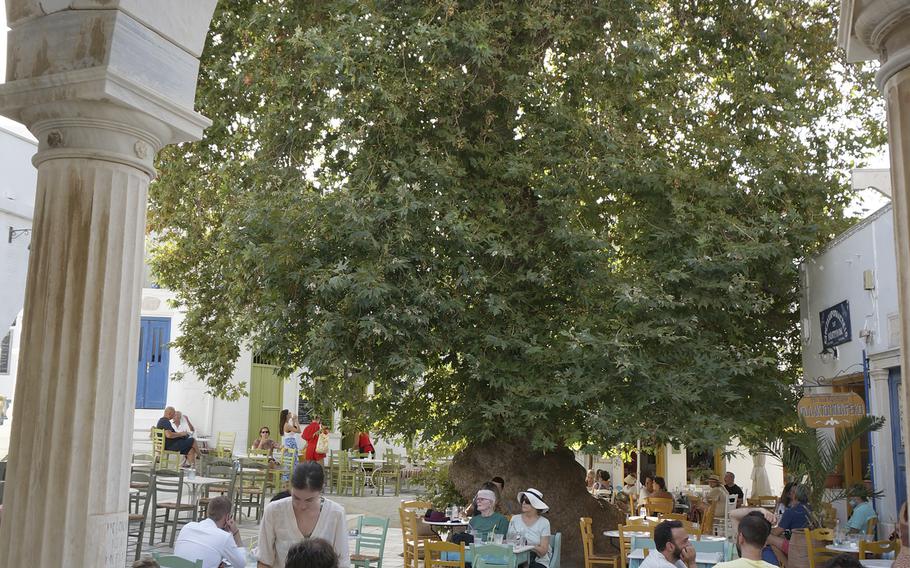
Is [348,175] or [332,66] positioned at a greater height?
[332,66]

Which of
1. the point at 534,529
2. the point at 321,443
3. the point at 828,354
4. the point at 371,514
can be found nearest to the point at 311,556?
the point at 534,529

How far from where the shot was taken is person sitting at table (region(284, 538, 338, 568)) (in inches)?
136

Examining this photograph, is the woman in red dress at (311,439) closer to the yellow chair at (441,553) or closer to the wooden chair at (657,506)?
the wooden chair at (657,506)

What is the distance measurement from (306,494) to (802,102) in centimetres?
982

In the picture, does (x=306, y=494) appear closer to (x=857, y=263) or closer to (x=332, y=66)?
(x=332, y=66)

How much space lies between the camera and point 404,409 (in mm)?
12102

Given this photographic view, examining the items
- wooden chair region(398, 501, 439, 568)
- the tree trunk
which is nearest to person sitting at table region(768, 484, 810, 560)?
the tree trunk

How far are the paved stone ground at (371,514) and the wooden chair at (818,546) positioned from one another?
201 inches

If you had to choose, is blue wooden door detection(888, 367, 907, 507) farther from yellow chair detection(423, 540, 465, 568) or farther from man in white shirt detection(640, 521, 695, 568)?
man in white shirt detection(640, 521, 695, 568)

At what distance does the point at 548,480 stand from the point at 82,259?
918 cm

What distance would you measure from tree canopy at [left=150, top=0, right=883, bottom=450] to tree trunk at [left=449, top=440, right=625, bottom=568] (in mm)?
707

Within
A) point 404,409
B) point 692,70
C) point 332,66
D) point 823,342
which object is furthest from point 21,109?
point 823,342

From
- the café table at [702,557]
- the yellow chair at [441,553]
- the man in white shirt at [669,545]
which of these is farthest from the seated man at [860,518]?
the man in white shirt at [669,545]

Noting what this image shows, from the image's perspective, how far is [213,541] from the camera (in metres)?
6.25
